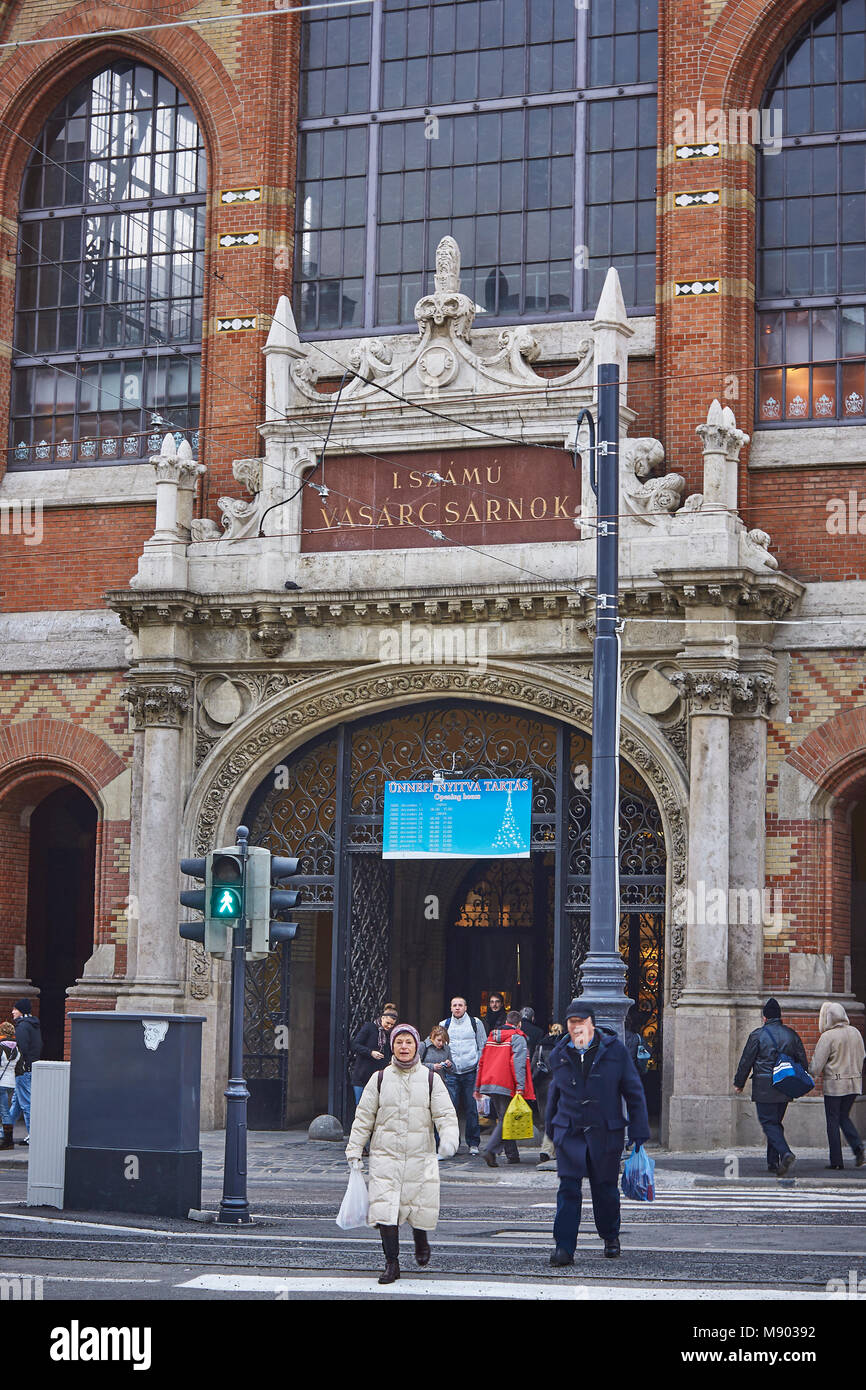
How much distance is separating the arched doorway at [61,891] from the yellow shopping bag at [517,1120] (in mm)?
11040

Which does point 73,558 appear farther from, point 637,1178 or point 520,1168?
point 637,1178

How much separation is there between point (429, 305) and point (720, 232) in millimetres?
3540

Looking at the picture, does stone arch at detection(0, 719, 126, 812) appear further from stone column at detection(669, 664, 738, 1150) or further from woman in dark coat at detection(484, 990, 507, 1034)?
stone column at detection(669, 664, 738, 1150)

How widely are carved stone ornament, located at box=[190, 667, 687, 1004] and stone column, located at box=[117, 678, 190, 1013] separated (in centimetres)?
38

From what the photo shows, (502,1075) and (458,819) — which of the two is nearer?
(502,1075)

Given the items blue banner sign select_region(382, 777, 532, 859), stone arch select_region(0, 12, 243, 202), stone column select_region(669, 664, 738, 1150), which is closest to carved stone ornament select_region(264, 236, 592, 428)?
stone arch select_region(0, 12, 243, 202)

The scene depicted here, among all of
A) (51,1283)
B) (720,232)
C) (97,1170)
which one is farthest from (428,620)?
(51,1283)

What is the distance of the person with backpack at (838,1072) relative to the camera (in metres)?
20.4

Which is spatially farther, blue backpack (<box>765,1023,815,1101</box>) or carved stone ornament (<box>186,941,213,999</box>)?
carved stone ornament (<box>186,941,213,999</box>)

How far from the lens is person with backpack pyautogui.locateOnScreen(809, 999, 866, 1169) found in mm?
20375

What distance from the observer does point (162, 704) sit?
25094mm

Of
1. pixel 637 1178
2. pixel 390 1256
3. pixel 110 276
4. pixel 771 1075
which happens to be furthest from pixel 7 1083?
pixel 390 1256

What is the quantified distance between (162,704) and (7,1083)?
15.8ft
